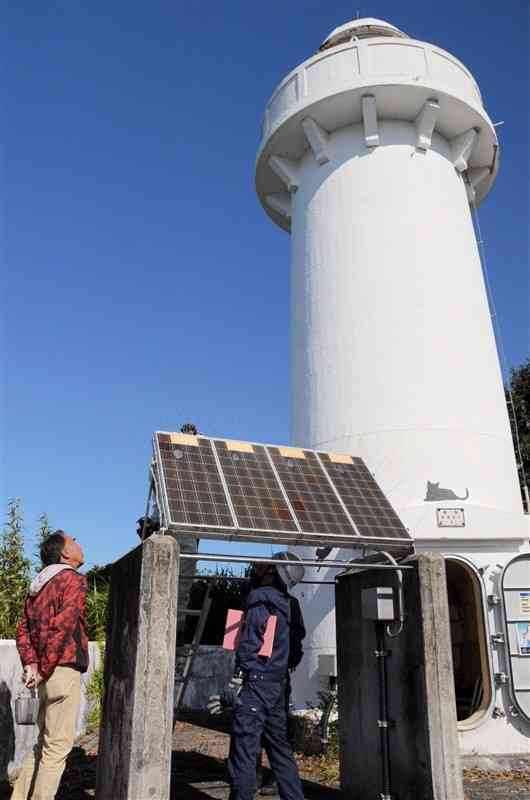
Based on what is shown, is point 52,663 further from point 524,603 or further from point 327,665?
point 524,603

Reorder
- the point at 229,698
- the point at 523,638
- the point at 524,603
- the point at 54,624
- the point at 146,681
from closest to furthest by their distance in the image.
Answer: the point at 146,681 → the point at 54,624 → the point at 229,698 → the point at 523,638 → the point at 524,603

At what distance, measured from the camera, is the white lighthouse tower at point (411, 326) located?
9.26m

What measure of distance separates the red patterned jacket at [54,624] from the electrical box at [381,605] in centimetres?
234

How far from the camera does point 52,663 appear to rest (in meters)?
4.90

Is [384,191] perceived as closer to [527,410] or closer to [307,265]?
[307,265]

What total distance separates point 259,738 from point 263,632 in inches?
30.7

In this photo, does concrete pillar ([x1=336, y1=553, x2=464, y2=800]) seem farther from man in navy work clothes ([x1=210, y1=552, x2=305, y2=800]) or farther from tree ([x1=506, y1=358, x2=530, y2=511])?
tree ([x1=506, y1=358, x2=530, y2=511])

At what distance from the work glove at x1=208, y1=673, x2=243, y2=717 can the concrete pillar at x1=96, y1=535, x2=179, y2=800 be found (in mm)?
721

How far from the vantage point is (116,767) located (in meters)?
4.92

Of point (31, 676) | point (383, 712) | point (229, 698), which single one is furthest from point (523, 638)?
point (31, 676)

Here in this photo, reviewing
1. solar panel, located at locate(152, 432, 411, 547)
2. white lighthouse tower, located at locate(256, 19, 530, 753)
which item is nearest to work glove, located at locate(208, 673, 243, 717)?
solar panel, located at locate(152, 432, 411, 547)

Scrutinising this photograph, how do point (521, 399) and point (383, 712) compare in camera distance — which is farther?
point (521, 399)

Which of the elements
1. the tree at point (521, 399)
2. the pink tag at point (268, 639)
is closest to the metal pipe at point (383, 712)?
the pink tag at point (268, 639)

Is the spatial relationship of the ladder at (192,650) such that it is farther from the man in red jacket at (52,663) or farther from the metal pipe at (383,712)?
the metal pipe at (383,712)
